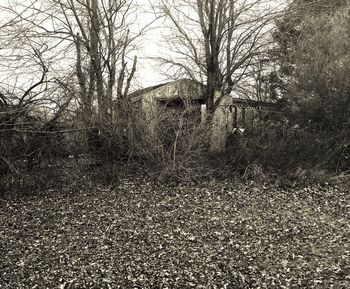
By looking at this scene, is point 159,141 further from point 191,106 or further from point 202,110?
point 202,110

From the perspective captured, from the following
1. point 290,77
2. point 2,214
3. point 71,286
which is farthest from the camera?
point 290,77

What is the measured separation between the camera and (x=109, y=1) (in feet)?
38.5

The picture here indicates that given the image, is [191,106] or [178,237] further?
[191,106]

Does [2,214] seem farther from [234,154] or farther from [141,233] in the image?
[234,154]

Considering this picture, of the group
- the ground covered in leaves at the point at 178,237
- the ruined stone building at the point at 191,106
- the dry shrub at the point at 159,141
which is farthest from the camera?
the ruined stone building at the point at 191,106

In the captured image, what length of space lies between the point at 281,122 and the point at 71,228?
270 inches

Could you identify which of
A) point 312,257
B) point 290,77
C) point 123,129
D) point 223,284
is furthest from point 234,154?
point 223,284

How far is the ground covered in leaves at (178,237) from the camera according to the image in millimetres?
5340

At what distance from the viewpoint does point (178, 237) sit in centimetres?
658

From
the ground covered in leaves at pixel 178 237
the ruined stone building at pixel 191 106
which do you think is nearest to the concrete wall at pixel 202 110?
the ruined stone building at pixel 191 106

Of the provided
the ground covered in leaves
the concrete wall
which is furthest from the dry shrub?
the ground covered in leaves

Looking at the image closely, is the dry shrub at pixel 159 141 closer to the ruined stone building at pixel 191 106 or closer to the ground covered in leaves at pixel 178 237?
the ruined stone building at pixel 191 106

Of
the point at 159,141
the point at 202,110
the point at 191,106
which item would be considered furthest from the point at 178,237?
the point at 202,110

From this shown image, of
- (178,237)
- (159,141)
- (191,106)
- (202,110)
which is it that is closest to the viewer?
(178,237)
